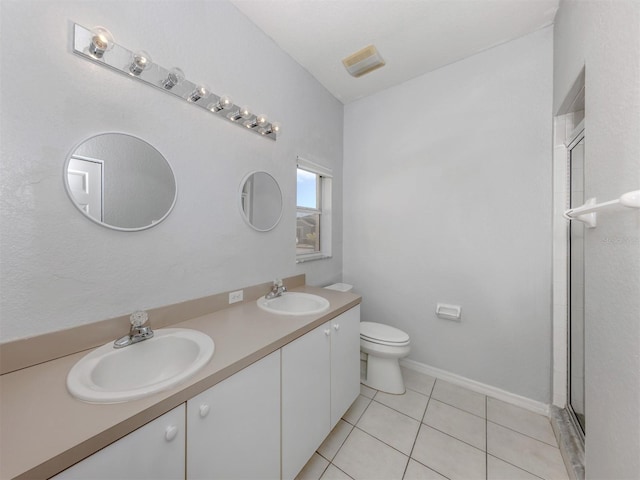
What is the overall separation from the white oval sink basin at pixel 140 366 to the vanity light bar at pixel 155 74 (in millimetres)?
1172

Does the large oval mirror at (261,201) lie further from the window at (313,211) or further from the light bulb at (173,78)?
the light bulb at (173,78)

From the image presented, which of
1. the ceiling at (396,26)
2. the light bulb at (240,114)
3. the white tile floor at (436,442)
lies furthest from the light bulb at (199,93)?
the white tile floor at (436,442)

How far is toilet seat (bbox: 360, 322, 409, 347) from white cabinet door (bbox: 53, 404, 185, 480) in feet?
4.68

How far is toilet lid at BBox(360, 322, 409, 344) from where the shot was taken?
1803 millimetres

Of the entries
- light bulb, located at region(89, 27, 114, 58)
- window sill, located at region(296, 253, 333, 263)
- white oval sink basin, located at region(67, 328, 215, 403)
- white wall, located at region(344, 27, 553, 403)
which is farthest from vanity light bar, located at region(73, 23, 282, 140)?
white wall, located at region(344, 27, 553, 403)

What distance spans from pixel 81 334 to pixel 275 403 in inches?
32.0

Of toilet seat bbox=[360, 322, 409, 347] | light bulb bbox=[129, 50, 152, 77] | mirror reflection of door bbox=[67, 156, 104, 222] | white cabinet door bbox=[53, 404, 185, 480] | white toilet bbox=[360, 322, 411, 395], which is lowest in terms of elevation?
white toilet bbox=[360, 322, 411, 395]

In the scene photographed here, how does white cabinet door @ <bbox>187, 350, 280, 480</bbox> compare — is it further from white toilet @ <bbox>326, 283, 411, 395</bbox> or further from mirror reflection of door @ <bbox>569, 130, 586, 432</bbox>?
mirror reflection of door @ <bbox>569, 130, 586, 432</bbox>

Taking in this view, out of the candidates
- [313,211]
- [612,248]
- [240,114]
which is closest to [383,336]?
[313,211]

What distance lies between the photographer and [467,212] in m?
1.90

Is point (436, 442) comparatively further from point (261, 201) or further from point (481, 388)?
point (261, 201)

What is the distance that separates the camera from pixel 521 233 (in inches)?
66.7

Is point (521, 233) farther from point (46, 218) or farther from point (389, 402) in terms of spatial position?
point (46, 218)

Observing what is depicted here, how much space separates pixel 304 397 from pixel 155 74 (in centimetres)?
173
